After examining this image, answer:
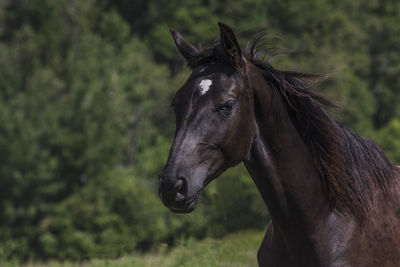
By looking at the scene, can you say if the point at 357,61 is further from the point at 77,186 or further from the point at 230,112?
the point at 230,112

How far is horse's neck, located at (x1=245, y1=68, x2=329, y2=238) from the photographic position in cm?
375

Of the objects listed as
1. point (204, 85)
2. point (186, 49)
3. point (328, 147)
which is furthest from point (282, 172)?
point (186, 49)

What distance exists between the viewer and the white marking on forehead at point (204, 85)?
11.4 ft

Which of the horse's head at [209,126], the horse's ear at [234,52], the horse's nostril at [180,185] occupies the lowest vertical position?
the horse's nostril at [180,185]

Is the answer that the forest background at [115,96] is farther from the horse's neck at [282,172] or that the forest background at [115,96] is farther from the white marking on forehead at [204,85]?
the white marking on forehead at [204,85]

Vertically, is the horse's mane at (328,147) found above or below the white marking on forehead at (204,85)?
below

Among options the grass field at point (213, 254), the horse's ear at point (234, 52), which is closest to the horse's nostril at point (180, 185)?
the horse's ear at point (234, 52)

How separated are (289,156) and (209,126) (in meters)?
0.63

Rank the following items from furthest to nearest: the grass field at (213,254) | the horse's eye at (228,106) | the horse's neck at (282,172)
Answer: the grass field at (213,254) → the horse's neck at (282,172) → the horse's eye at (228,106)

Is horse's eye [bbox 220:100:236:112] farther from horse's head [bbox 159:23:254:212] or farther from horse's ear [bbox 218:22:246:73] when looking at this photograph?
horse's ear [bbox 218:22:246:73]

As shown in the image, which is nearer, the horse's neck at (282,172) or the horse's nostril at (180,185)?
the horse's nostril at (180,185)

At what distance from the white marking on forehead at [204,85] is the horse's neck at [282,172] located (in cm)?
33

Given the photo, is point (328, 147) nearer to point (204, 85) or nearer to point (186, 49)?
point (204, 85)

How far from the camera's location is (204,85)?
3.51 m
